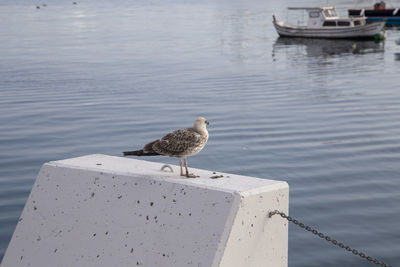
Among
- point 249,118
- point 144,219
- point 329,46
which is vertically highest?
point 144,219

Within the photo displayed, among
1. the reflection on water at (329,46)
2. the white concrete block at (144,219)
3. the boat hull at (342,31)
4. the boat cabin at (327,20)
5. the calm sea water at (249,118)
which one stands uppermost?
the white concrete block at (144,219)

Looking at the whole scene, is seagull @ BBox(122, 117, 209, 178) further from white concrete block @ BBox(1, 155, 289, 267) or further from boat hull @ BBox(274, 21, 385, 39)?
boat hull @ BBox(274, 21, 385, 39)

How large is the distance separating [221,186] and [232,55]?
40.5 m

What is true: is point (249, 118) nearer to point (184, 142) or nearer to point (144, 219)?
point (184, 142)

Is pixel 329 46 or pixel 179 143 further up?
pixel 179 143

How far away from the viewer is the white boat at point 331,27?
188 ft

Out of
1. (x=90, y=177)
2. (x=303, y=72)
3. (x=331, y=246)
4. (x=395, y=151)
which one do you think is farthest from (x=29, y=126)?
(x=303, y=72)

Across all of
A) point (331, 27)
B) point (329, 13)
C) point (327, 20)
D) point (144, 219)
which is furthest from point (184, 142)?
point (329, 13)

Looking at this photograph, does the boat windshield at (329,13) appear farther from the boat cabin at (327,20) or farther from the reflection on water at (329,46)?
the reflection on water at (329,46)

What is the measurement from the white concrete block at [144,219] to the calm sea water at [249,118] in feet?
12.7

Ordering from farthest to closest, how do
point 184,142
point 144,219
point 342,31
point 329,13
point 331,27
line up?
point 329,13, point 331,27, point 342,31, point 184,142, point 144,219

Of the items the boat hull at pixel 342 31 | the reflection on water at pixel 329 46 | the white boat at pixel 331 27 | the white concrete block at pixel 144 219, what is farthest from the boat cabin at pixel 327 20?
the white concrete block at pixel 144 219

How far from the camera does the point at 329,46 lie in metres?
53.8

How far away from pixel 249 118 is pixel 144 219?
1556cm
